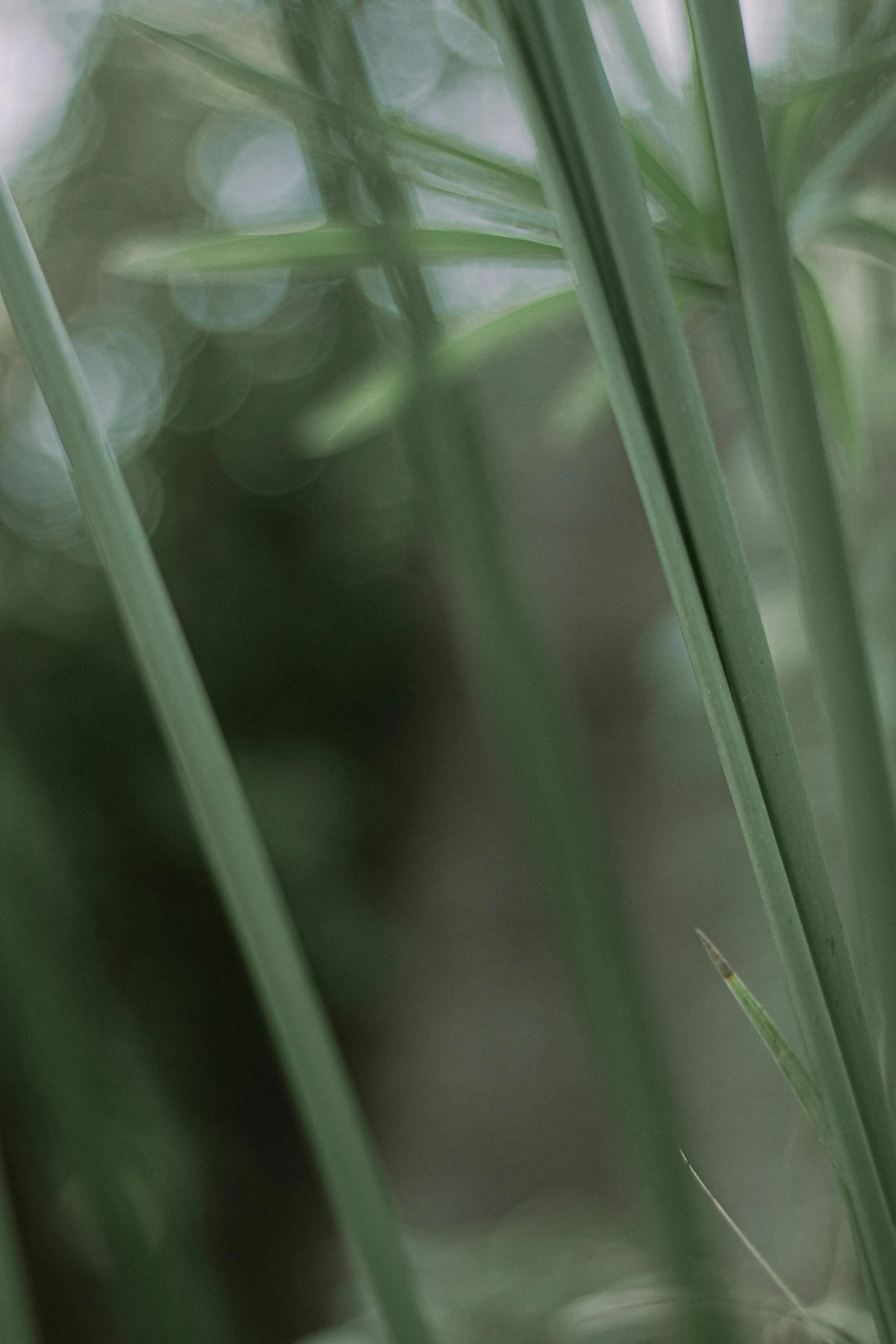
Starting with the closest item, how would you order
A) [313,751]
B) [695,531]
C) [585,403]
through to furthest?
[695,531] → [585,403] → [313,751]

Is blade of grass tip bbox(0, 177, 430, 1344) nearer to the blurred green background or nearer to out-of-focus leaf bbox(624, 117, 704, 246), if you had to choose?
out-of-focus leaf bbox(624, 117, 704, 246)

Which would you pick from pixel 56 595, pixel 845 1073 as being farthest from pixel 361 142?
pixel 56 595

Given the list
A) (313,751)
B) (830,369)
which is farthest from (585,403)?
(313,751)

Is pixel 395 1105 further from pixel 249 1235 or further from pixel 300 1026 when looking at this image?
pixel 300 1026

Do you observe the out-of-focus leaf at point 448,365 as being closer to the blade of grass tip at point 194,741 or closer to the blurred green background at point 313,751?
the blade of grass tip at point 194,741

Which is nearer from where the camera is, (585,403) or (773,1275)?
(773,1275)

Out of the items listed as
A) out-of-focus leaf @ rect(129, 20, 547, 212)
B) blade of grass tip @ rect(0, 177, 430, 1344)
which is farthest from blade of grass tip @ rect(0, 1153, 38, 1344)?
out-of-focus leaf @ rect(129, 20, 547, 212)

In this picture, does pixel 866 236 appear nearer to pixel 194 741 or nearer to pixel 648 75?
pixel 648 75
